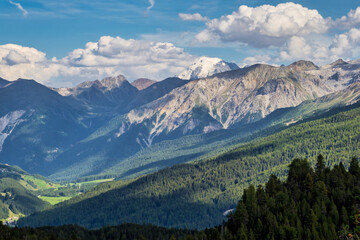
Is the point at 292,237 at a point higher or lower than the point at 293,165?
lower

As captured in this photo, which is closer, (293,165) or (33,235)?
(293,165)

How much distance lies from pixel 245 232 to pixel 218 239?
8.26 metres

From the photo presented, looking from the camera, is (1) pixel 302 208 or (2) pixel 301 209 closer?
(1) pixel 302 208

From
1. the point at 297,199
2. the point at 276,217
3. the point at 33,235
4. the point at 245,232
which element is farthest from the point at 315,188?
the point at 33,235

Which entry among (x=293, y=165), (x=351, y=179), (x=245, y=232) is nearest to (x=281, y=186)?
(x=293, y=165)

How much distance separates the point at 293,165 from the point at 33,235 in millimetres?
104045

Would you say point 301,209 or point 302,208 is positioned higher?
point 302,208

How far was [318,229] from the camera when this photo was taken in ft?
454

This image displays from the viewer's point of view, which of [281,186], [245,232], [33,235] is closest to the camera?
[245,232]

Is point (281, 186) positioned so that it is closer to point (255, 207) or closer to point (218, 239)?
point (255, 207)

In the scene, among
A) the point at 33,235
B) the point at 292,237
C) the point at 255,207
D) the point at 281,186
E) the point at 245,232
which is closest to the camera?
the point at 292,237

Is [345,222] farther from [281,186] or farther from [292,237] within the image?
[281,186]

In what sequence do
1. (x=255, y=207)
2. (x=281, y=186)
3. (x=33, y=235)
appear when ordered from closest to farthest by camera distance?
1. (x=255, y=207)
2. (x=281, y=186)
3. (x=33, y=235)

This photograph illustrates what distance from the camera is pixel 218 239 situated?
5733 inches
